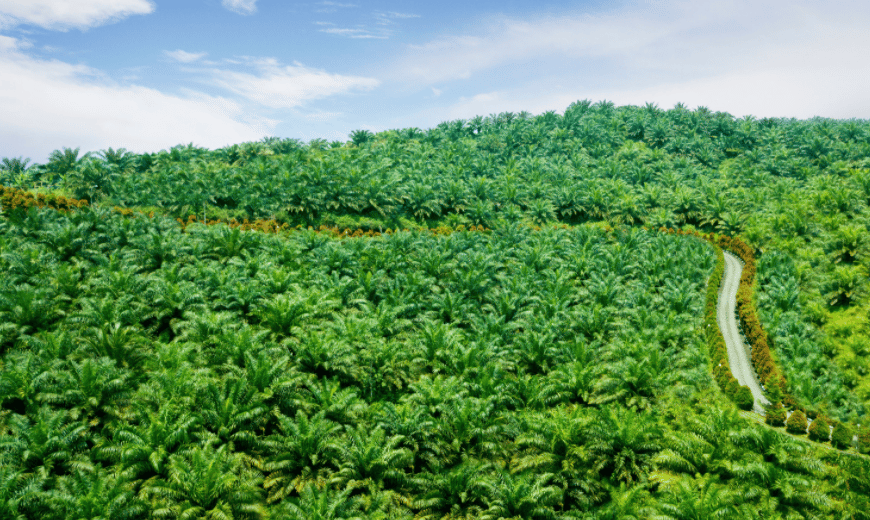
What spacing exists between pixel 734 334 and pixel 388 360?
21.4 m

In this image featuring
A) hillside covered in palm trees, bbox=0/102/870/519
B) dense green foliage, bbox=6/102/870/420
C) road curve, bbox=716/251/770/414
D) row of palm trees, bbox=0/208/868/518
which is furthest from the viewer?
dense green foliage, bbox=6/102/870/420

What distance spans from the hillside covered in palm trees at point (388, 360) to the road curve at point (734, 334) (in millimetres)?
1322

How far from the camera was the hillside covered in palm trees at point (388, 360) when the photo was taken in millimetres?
17672

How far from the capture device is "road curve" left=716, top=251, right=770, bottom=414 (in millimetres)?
26620

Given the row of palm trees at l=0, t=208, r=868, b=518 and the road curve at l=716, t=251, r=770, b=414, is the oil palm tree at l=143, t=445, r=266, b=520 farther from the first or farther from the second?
the road curve at l=716, t=251, r=770, b=414

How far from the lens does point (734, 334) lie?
31.5 meters

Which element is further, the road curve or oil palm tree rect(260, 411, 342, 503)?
the road curve

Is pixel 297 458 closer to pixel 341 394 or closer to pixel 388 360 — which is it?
pixel 341 394

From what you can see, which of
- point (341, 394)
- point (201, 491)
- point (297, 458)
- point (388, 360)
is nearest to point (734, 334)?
point (388, 360)

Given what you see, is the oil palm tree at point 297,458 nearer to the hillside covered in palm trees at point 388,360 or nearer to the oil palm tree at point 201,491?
the hillside covered in palm trees at point 388,360

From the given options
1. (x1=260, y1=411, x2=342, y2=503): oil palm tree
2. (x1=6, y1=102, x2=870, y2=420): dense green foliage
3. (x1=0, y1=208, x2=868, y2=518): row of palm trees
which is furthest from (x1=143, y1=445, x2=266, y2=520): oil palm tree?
(x1=6, y1=102, x2=870, y2=420): dense green foliage

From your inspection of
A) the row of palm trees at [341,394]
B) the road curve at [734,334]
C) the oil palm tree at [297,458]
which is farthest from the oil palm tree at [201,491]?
the road curve at [734,334]

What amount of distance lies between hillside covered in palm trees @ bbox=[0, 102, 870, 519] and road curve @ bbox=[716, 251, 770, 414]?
132 cm

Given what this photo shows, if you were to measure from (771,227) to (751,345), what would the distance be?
19.2 metres
